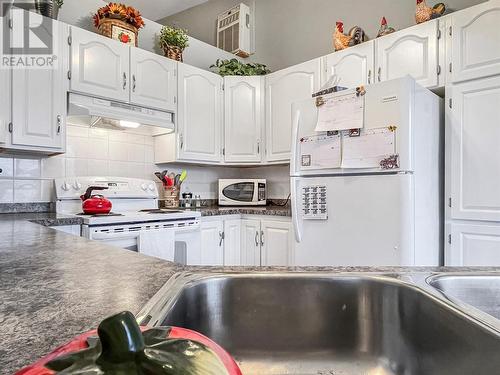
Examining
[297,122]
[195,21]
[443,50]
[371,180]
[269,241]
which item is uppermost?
[195,21]

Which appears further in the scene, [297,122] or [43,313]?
[297,122]

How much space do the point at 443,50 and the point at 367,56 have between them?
0.52 meters

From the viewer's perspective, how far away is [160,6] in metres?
3.87

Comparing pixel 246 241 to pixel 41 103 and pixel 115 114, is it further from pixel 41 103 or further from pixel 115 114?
pixel 41 103

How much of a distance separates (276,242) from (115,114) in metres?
1.58

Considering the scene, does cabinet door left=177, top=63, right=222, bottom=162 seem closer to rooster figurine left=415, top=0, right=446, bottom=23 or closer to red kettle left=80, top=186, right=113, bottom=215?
red kettle left=80, top=186, right=113, bottom=215

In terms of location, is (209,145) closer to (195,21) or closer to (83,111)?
(83,111)

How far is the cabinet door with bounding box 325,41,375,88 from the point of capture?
2498 mm

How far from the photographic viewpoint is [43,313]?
0.46 meters

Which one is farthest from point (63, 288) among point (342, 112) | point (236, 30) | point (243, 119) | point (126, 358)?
point (236, 30)

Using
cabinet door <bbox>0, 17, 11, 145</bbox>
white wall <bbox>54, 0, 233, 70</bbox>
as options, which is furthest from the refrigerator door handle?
white wall <bbox>54, 0, 233, 70</bbox>

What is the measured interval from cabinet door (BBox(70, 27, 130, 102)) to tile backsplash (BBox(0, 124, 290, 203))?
1.37ft

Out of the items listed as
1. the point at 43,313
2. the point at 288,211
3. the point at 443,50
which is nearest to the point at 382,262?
the point at 288,211

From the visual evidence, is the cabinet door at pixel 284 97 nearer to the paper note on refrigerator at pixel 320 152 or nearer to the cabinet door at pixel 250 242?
the cabinet door at pixel 250 242
